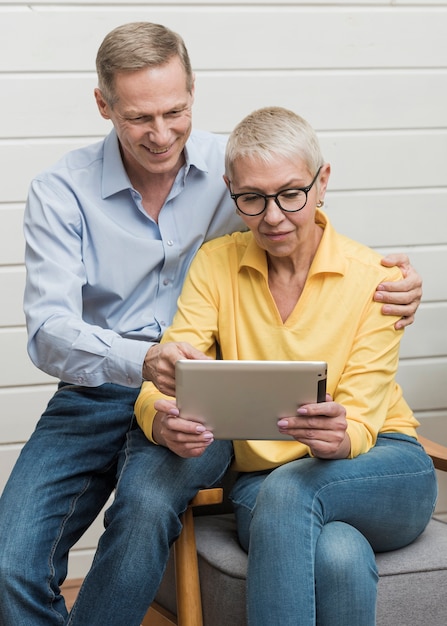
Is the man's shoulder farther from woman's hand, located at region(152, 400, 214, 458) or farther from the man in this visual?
woman's hand, located at region(152, 400, 214, 458)

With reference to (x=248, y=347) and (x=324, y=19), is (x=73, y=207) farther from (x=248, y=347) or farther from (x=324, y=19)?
(x=324, y=19)

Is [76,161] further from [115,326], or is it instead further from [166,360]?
[166,360]

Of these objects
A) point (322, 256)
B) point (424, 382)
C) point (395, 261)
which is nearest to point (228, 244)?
point (322, 256)

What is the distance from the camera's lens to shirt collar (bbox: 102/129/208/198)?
92.4 inches

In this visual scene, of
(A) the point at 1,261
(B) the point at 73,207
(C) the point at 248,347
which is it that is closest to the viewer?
(C) the point at 248,347

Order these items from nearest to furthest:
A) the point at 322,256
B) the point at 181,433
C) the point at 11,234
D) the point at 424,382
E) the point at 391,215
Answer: the point at 181,433 → the point at 322,256 → the point at 11,234 → the point at 391,215 → the point at 424,382

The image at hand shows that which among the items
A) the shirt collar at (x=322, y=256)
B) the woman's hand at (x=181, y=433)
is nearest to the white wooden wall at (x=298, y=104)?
the shirt collar at (x=322, y=256)

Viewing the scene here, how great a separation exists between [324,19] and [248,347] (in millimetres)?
1501

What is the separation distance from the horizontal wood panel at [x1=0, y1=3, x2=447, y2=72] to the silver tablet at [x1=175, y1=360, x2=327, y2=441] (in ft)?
5.18

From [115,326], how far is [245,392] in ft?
1.96

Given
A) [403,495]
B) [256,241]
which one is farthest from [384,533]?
[256,241]

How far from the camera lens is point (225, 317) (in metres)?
2.22

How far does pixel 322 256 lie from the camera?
7.14ft

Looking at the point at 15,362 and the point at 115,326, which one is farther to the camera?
the point at 15,362
